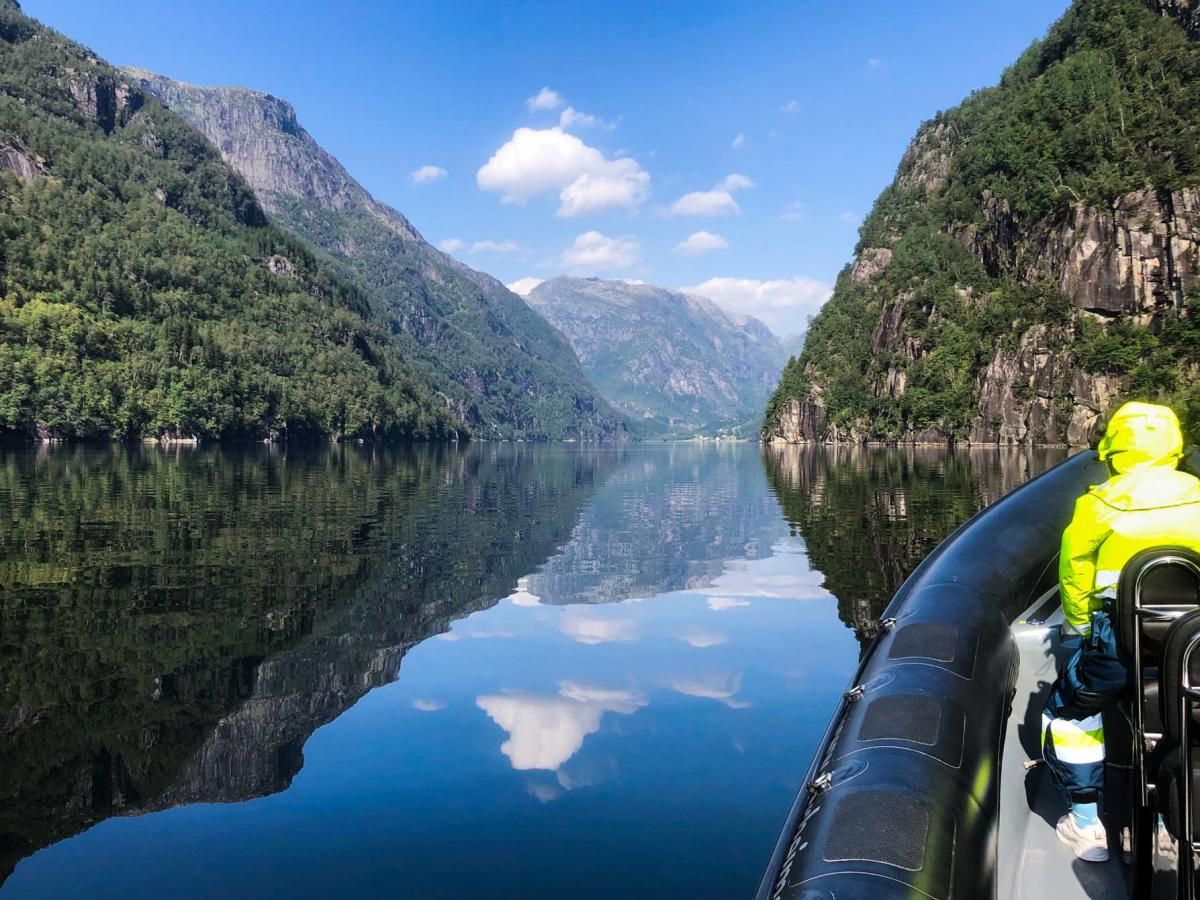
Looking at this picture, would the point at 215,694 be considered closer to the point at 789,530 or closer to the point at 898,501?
the point at 789,530

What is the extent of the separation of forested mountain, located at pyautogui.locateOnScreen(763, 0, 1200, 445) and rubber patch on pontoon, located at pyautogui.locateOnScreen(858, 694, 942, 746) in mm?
67751

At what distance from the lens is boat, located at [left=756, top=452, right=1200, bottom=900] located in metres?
3.58

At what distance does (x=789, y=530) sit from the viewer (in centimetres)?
2588

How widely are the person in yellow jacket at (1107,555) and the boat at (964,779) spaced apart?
0.19m

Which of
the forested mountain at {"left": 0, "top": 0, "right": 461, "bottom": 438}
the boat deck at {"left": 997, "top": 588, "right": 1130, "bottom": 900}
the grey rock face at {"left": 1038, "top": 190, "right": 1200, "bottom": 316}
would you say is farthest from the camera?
the forested mountain at {"left": 0, "top": 0, "right": 461, "bottom": 438}

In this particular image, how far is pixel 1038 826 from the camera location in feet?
16.3

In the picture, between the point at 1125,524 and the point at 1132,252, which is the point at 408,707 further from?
the point at 1132,252

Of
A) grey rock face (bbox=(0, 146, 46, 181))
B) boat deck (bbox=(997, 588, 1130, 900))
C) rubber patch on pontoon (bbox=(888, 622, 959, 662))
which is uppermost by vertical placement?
grey rock face (bbox=(0, 146, 46, 181))

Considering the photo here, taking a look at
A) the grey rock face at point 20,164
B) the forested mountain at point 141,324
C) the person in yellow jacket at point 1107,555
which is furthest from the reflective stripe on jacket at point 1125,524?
the grey rock face at point 20,164

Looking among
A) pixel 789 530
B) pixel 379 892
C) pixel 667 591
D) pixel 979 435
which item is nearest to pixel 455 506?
pixel 789 530

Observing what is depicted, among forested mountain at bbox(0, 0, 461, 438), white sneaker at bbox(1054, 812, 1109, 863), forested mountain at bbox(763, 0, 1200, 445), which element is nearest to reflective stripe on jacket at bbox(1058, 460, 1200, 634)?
white sneaker at bbox(1054, 812, 1109, 863)

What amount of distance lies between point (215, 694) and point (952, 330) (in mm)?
140456

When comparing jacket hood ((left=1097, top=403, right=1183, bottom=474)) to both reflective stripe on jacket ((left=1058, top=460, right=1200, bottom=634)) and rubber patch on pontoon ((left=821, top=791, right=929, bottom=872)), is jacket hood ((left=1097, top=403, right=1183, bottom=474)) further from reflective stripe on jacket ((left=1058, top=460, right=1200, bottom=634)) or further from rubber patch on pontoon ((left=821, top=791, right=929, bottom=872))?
rubber patch on pontoon ((left=821, top=791, right=929, bottom=872))

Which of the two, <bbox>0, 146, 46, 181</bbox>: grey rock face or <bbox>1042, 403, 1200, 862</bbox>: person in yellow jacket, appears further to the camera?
<bbox>0, 146, 46, 181</bbox>: grey rock face
